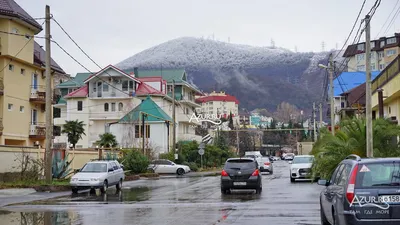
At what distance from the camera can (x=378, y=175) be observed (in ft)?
32.9

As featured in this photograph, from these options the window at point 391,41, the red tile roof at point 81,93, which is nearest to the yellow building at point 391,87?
the red tile roof at point 81,93

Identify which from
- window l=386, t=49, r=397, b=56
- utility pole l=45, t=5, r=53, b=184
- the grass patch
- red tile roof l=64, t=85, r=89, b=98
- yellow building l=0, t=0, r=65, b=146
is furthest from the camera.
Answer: window l=386, t=49, r=397, b=56

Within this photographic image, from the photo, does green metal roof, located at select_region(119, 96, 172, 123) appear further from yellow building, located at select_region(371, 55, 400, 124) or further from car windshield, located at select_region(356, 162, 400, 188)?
car windshield, located at select_region(356, 162, 400, 188)

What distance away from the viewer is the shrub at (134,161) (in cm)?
4653

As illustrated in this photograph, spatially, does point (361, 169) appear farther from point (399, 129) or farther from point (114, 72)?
point (114, 72)

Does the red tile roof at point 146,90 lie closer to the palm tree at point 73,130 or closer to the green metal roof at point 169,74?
the green metal roof at point 169,74

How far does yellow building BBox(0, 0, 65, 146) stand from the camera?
142ft

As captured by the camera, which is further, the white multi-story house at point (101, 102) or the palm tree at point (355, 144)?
the white multi-story house at point (101, 102)

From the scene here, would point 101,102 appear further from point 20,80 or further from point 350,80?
point 350,80

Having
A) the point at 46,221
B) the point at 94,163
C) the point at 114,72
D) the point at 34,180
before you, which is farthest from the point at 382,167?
the point at 114,72

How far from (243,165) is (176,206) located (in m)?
6.55

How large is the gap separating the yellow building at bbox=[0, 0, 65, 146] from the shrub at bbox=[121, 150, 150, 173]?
327 inches

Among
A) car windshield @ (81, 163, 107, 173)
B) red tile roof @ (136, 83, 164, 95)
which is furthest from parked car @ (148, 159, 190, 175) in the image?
red tile roof @ (136, 83, 164, 95)

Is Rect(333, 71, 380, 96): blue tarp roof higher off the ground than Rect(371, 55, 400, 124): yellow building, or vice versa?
Rect(333, 71, 380, 96): blue tarp roof
